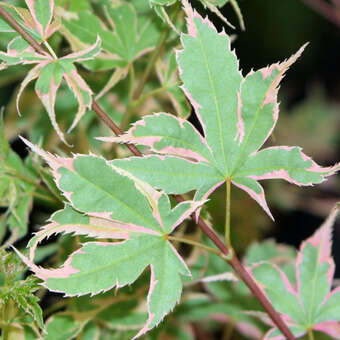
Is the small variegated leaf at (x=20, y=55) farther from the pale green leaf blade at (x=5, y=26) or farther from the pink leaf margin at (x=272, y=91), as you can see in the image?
the pink leaf margin at (x=272, y=91)

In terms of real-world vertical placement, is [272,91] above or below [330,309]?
above

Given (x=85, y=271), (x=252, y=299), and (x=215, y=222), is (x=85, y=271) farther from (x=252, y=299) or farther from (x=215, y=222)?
(x=215, y=222)

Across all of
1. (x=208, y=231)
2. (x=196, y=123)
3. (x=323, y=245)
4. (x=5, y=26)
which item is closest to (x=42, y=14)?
(x=5, y=26)

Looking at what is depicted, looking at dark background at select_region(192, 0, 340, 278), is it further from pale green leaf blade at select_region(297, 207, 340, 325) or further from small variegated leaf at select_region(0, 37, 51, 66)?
small variegated leaf at select_region(0, 37, 51, 66)

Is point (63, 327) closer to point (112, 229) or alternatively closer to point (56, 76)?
point (112, 229)

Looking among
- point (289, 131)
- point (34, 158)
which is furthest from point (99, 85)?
point (289, 131)

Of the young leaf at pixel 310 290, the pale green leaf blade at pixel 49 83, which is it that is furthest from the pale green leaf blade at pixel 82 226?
the young leaf at pixel 310 290

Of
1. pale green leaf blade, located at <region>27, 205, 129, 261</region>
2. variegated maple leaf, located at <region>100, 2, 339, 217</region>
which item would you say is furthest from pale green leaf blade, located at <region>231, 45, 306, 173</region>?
pale green leaf blade, located at <region>27, 205, 129, 261</region>
